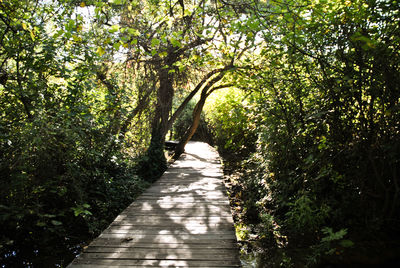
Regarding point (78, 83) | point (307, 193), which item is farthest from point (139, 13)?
point (307, 193)

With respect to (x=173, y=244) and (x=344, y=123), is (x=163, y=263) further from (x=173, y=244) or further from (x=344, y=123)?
(x=344, y=123)

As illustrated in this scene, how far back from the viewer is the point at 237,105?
603 centimetres

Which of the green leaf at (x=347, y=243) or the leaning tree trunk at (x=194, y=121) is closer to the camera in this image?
the green leaf at (x=347, y=243)

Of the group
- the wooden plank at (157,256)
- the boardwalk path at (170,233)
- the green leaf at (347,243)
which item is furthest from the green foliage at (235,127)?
the wooden plank at (157,256)

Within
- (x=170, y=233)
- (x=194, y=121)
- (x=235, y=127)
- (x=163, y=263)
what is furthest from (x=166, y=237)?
(x=194, y=121)

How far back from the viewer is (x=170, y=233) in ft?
11.4

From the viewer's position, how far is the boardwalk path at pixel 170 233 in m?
2.83

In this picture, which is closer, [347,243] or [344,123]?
[347,243]

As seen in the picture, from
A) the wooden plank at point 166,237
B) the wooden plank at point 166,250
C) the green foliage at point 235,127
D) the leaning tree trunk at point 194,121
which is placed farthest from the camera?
the leaning tree trunk at point 194,121

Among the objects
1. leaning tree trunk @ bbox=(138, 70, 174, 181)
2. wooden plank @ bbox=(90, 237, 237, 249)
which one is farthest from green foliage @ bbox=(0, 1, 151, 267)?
leaning tree trunk @ bbox=(138, 70, 174, 181)

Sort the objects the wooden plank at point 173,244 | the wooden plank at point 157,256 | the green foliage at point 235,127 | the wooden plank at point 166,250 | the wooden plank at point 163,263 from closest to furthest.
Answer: the wooden plank at point 163,263 < the wooden plank at point 157,256 < the wooden plank at point 166,250 < the wooden plank at point 173,244 < the green foliage at point 235,127

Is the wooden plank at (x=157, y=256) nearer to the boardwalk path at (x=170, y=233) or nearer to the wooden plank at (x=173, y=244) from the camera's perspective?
the boardwalk path at (x=170, y=233)

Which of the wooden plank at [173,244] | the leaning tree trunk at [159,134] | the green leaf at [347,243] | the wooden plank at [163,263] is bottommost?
the wooden plank at [163,263]

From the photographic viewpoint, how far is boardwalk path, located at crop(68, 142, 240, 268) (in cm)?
283
